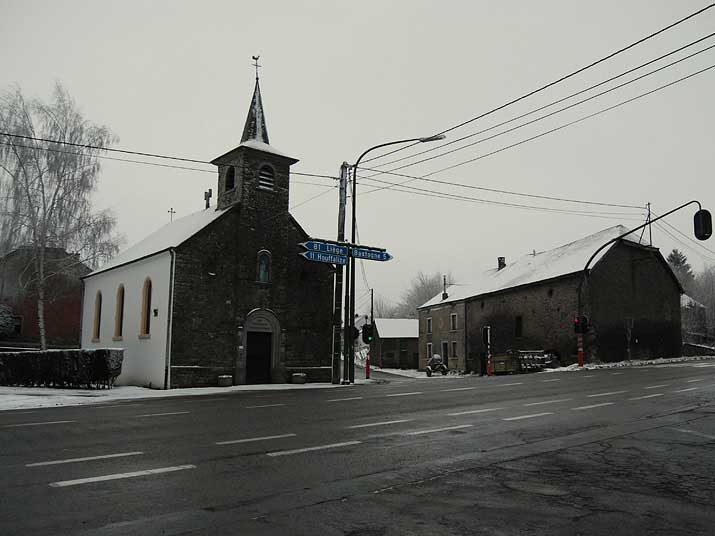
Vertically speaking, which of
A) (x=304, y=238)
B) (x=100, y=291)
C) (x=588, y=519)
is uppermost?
(x=304, y=238)

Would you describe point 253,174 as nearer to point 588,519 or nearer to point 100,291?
point 100,291

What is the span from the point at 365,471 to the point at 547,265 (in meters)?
42.0

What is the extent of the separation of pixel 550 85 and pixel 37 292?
32.3 meters

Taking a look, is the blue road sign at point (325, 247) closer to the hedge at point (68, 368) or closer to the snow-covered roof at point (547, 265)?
the hedge at point (68, 368)

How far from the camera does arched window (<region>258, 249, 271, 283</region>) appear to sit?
29.0 meters

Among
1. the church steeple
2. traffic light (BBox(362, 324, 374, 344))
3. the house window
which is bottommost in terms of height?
traffic light (BBox(362, 324, 374, 344))

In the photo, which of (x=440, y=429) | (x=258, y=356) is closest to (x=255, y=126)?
(x=258, y=356)

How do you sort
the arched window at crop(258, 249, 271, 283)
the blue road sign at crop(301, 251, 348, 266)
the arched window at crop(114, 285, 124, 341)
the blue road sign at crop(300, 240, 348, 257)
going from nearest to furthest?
the blue road sign at crop(300, 240, 348, 257) → the blue road sign at crop(301, 251, 348, 266) → the arched window at crop(258, 249, 271, 283) → the arched window at crop(114, 285, 124, 341)

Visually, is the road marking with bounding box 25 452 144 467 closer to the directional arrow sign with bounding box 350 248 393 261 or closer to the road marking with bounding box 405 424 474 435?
the road marking with bounding box 405 424 474 435

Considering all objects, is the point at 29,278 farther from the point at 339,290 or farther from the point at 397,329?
the point at 397,329

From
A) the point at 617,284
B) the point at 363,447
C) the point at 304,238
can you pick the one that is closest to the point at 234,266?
A: the point at 304,238

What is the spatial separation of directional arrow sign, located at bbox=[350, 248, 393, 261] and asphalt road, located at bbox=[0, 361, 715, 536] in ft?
45.5

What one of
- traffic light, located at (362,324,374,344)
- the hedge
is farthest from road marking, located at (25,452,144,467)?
traffic light, located at (362,324,374,344)

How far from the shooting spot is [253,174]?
29359 mm
